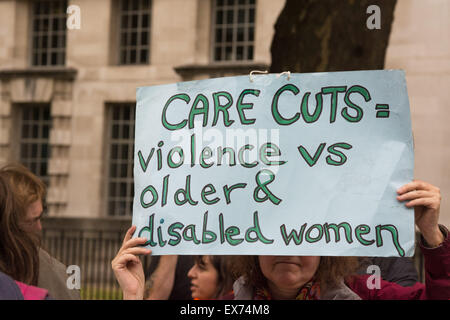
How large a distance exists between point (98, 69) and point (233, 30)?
342 centimetres

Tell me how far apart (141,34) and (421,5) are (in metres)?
7.16

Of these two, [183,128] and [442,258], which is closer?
[442,258]

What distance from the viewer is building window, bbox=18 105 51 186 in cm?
1911

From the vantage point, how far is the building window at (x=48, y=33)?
19422mm

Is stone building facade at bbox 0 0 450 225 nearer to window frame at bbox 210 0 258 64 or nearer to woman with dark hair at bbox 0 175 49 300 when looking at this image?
window frame at bbox 210 0 258 64

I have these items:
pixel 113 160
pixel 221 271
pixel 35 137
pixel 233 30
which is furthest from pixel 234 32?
pixel 221 271

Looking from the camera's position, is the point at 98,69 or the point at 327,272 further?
the point at 98,69

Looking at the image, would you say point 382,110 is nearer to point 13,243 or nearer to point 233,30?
point 13,243

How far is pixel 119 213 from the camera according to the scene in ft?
59.8

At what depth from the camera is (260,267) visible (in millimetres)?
2961

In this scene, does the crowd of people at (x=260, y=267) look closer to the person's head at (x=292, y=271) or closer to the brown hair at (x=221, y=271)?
the person's head at (x=292, y=271)

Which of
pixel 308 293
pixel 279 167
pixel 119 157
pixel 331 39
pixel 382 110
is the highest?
pixel 331 39
